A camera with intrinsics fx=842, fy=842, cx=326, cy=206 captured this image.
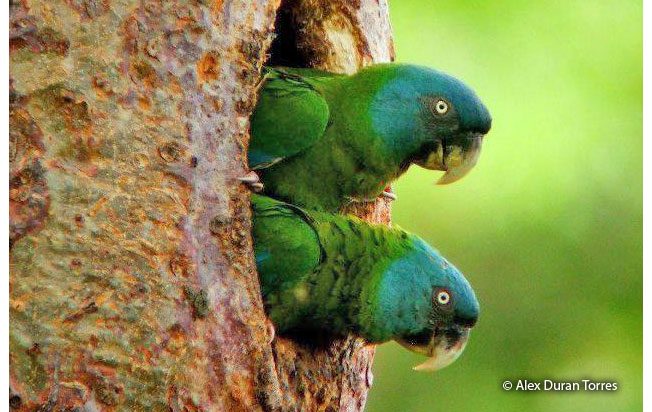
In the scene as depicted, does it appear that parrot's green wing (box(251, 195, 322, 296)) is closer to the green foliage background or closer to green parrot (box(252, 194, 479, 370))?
green parrot (box(252, 194, 479, 370))

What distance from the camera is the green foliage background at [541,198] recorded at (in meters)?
6.04

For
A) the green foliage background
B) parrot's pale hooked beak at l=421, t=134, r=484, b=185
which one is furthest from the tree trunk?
the green foliage background

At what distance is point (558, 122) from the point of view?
6102mm

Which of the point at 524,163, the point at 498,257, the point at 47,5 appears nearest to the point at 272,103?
the point at 47,5

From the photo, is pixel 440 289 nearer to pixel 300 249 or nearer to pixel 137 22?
pixel 300 249

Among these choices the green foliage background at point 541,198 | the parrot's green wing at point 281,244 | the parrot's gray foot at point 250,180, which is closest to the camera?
the parrot's gray foot at point 250,180

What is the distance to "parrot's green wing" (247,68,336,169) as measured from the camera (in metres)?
3.37

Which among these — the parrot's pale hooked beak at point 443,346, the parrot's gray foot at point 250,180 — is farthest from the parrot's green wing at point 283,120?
the parrot's pale hooked beak at point 443,346

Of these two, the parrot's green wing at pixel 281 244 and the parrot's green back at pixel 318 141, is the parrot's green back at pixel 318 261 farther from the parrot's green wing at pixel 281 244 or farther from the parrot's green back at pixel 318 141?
the parrot's green back at pixel 318 141

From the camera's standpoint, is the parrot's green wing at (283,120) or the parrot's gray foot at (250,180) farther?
the parrot's green wing at (283,120)

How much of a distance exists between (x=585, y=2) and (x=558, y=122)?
97cm

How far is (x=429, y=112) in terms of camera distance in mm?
3689

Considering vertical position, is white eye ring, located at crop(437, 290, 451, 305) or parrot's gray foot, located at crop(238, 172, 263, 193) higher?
parrot's gray foot, located at crop(238, 172, 263, 193)

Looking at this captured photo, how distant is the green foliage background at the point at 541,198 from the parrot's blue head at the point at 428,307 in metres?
2.57
